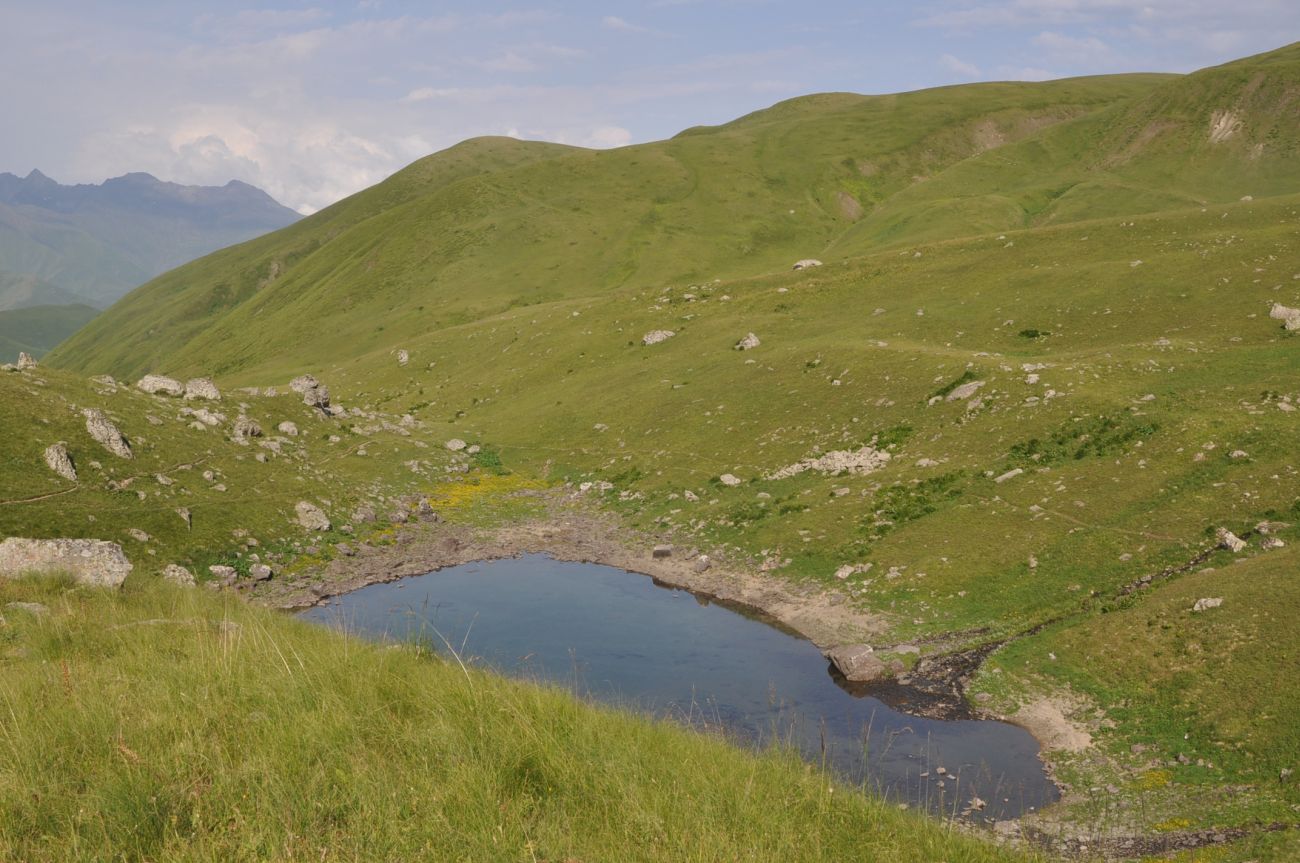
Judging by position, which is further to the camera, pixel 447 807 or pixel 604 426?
pixel 604 426

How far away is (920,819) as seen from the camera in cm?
960

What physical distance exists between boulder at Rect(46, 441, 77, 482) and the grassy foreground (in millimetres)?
28644

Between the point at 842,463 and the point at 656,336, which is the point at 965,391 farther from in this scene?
the point at 656,336

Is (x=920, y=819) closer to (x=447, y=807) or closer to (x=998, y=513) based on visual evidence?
(x=447, y=807)

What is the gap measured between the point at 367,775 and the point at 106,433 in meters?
38.4

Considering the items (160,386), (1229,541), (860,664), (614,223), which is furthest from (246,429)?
(614,223)

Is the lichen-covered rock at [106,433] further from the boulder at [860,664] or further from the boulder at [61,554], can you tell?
the boulder at [860,664]

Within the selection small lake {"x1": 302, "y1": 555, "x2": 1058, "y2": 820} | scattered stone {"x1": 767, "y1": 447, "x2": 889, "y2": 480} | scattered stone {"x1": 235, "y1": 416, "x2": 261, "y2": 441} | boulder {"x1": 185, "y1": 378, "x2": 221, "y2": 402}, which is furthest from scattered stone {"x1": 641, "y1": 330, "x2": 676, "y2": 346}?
boulder {"x1": 185, "y1": 378, "x2": 221, "y2": 402}

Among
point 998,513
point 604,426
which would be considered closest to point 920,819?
point 998,513

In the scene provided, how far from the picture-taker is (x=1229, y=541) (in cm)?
2712

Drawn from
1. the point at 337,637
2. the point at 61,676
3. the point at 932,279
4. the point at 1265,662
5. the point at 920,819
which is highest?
the point at 932,279

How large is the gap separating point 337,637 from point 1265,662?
22.3 m

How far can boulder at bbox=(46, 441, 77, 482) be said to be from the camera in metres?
35.0

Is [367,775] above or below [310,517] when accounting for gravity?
above
